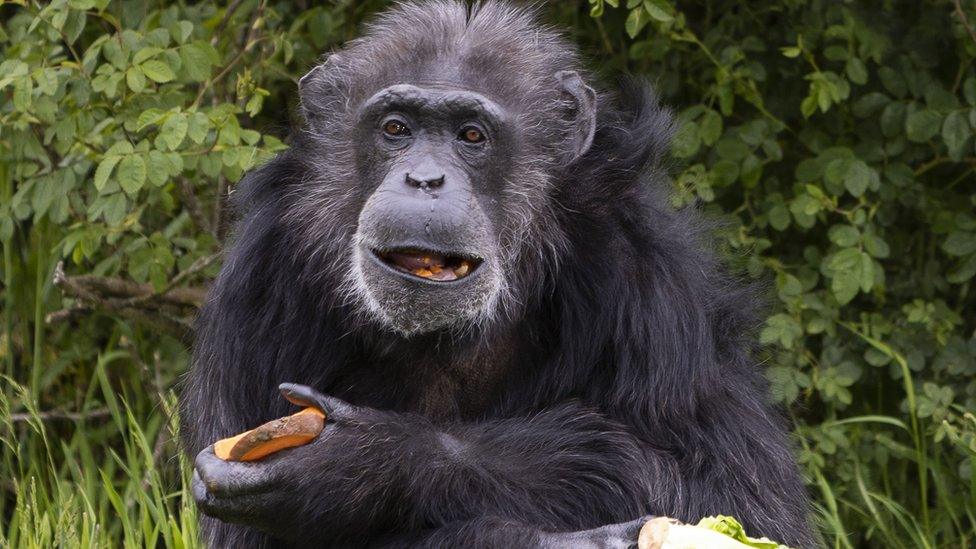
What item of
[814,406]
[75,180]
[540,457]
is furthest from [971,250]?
[75,180]

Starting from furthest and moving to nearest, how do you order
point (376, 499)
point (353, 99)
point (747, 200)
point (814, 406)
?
point (814, 406), point (747, 200), point (353, 99), point (376, 499)

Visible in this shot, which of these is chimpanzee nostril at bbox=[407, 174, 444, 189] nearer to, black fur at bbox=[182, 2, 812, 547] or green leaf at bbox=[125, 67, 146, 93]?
black fur at bbox=[182, 2, 812, 547]

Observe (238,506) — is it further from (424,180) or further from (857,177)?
(857,177)

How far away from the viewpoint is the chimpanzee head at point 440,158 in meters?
3.78

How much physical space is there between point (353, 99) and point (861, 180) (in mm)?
2032

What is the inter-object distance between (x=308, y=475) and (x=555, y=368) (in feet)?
2.83

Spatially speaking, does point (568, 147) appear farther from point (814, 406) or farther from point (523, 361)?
point (814, 406)

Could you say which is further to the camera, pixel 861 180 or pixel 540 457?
pixel 861 180

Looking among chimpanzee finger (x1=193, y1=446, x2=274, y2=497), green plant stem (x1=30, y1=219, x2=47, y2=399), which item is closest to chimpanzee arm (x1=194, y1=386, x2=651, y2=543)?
chimpanzee finger (x1=193, y1=446, x2=274, y2=497)

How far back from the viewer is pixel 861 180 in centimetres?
524

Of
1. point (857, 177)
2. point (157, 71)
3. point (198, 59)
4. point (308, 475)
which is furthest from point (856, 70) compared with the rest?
point (308, 475)

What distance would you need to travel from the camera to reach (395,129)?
4.00m

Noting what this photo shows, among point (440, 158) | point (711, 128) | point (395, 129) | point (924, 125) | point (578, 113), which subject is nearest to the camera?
point (440, 158)

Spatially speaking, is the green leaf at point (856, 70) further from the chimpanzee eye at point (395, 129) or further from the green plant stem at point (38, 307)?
the green plant stem at point (38, 307)
